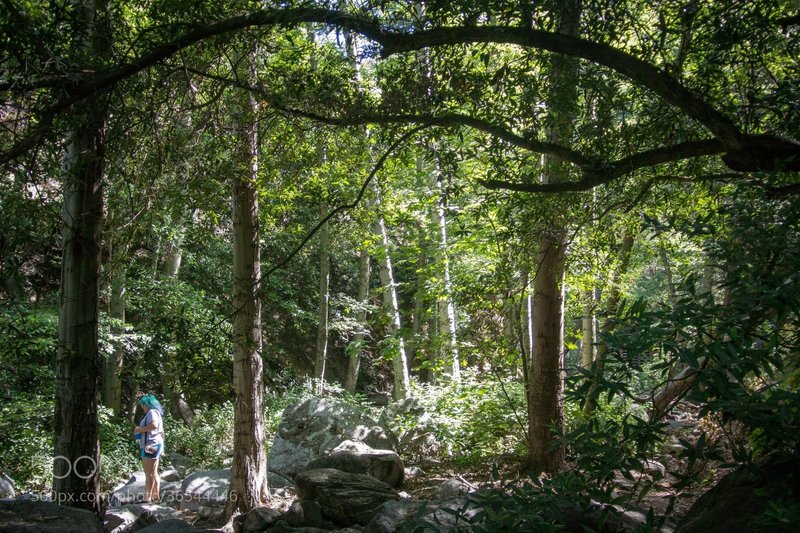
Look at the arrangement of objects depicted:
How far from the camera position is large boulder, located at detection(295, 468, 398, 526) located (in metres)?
7.05

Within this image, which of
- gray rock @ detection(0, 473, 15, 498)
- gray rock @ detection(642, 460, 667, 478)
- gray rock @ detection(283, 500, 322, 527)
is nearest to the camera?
gray rock @ detection(642, 460, 667, 478)

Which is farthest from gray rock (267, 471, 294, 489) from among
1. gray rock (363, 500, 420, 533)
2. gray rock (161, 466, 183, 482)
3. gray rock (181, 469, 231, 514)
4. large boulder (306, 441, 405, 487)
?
gray rock (363, 500, 420, 533)

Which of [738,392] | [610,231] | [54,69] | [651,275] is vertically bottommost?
[738,392]

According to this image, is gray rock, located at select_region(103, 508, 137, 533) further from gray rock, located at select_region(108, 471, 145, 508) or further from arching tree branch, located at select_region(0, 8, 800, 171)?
Result: arching tree branch, located at select_region(0, 8, 800, 171)

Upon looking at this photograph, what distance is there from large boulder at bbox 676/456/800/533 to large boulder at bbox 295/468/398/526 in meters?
4.72

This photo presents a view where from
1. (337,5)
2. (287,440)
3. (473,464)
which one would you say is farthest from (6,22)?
(287,440)

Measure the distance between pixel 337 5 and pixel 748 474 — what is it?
354cm

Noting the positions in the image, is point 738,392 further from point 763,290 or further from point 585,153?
point 585,153

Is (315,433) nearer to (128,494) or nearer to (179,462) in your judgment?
(128,494)

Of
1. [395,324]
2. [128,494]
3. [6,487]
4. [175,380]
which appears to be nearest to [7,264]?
[6,487]

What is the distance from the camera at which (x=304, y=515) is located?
6914 mm

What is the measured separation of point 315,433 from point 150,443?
283cm

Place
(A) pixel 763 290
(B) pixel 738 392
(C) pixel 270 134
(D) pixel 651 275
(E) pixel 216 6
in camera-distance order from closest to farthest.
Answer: (B) pixel 738 392
(A) pixel 763 290
(E) pixel 216 6
(C) pixel 270 134
(D) pixel 651 275

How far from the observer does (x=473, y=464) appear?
8.80 meters
